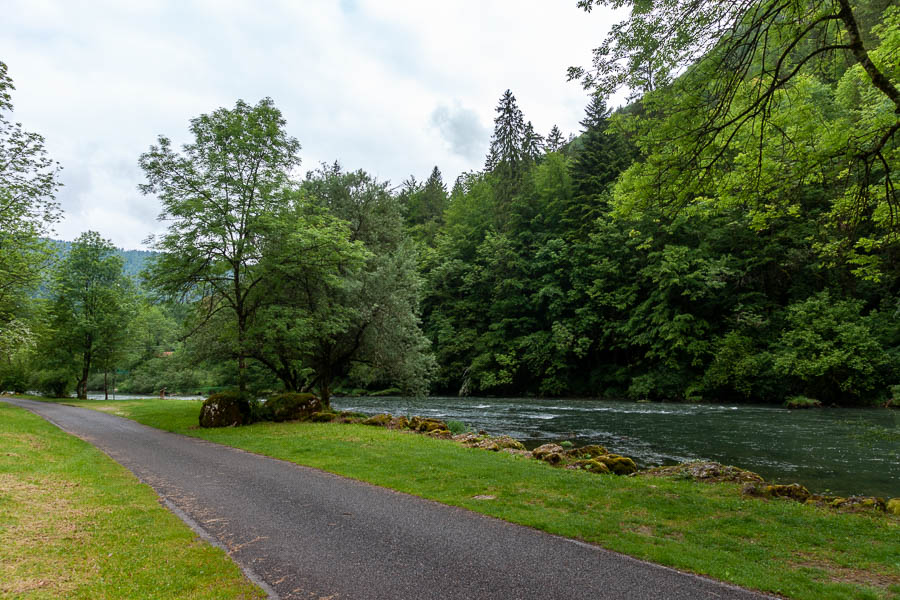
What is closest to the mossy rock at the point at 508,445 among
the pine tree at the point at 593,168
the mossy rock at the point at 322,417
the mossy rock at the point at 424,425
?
the mossy rock at the point at 424,425

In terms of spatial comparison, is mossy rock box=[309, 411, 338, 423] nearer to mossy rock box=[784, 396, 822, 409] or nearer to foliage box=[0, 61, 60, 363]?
foliage box=[0, 61, 60, 363]

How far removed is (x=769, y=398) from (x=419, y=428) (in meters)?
22.8

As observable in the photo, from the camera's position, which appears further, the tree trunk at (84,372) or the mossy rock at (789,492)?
the tree trunk at (84,372)

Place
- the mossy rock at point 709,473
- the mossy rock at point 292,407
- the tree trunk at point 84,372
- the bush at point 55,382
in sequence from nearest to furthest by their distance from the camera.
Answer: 1. the mossy rock at point 709,473
2. the mossy rock at point 292,407
3. the tree trunk at point 84,372
4. the bush at point 55,382

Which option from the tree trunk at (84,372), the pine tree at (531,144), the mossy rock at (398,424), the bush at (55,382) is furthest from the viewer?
the pine tree at (531,144)

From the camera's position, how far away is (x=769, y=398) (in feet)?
88.9

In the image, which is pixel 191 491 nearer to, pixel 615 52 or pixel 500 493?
pixel 500 493

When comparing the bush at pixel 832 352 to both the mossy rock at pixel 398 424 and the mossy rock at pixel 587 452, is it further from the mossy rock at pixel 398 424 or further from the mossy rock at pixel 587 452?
the mossy rock at pixel 398 424

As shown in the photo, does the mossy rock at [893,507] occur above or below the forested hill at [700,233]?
below

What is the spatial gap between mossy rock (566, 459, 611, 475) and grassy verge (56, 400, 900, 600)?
67 centimetres

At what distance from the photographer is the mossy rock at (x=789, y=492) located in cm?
831

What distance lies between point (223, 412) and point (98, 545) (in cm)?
1326

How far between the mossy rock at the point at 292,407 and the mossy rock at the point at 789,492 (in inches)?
637

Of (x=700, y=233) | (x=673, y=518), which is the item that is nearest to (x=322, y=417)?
(x=673, y=518)
